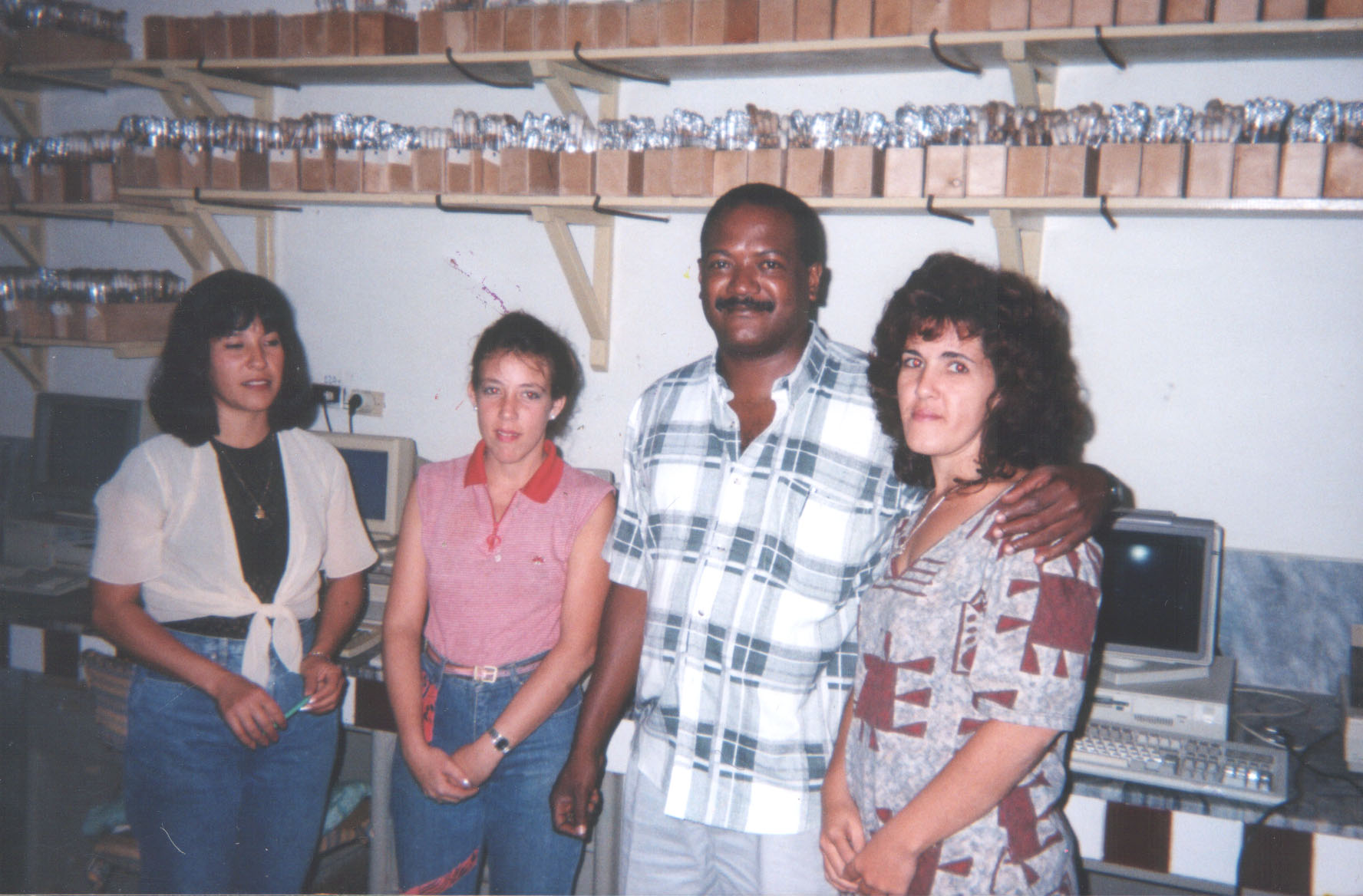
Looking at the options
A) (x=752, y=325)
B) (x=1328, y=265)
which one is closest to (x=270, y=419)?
(x=752, y=325)

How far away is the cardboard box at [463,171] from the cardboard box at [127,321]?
99 centimetres

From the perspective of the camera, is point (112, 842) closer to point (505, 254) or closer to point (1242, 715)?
point (505, 254)

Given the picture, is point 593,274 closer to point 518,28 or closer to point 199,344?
point 518,28

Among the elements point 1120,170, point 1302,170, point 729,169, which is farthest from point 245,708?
point 1302,170

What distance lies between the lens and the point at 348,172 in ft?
7.70

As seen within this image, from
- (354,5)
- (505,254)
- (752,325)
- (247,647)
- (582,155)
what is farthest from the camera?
(505,254)

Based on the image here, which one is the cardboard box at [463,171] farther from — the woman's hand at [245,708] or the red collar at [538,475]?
the woman's hand at [245,708]

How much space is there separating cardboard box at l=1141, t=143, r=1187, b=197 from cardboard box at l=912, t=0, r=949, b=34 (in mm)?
479

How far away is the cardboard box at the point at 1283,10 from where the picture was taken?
165 cm

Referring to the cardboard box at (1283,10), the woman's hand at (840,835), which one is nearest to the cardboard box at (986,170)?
the cardboard box at (1283,10)

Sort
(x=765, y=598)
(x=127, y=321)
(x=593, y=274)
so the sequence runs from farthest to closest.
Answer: (x=127, y=321) → (x=593, y=274) → (x=765, y=598)

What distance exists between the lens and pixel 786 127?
2055 mm

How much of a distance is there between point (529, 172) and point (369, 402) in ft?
3.43

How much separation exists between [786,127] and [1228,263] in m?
1.05
